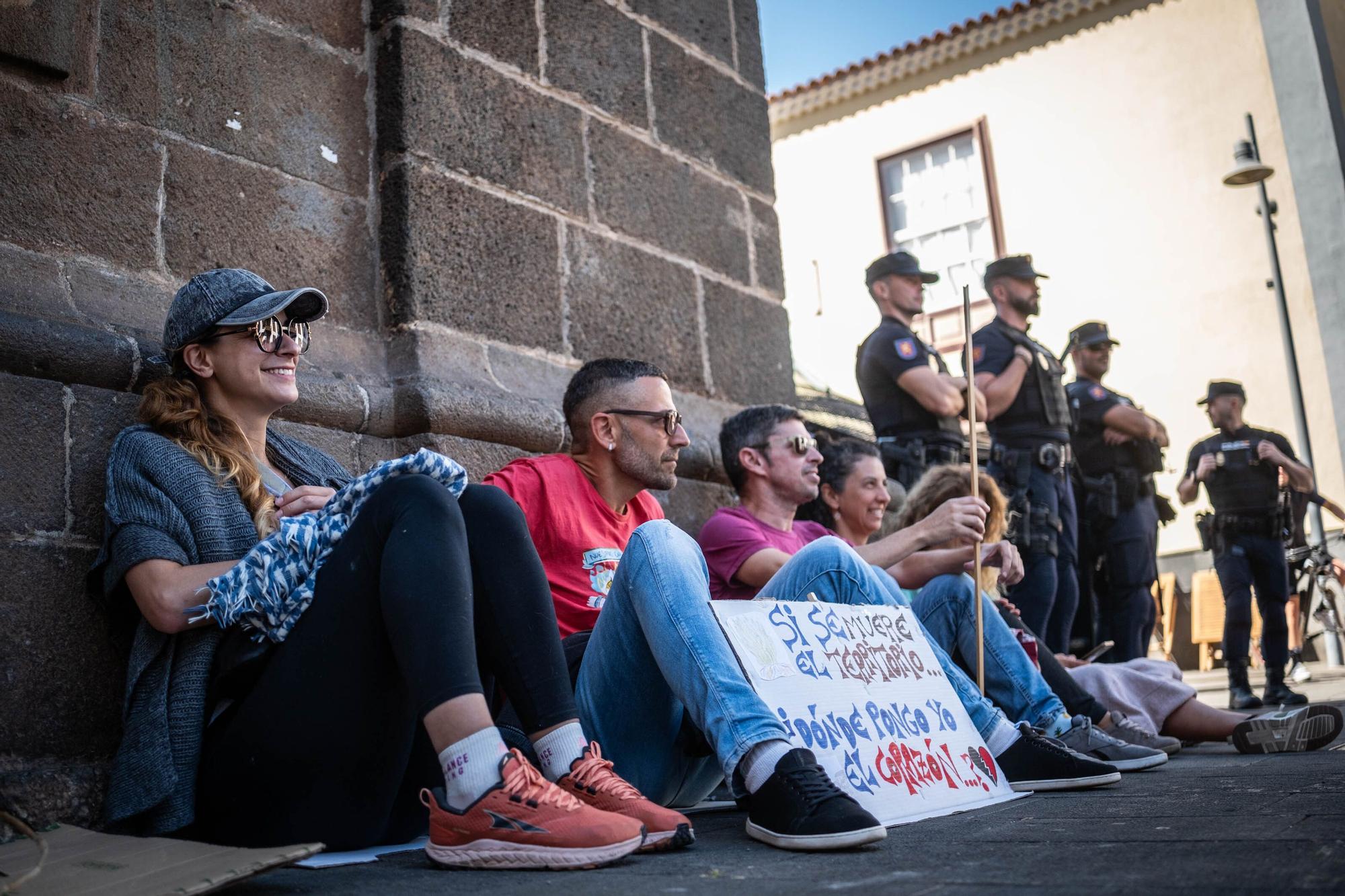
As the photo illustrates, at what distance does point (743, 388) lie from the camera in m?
4.78

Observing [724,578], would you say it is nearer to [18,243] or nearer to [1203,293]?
[18,243]

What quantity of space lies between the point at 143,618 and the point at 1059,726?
7.73 feet

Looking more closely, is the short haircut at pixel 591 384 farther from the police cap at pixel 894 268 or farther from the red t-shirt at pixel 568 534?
the police cap at pixel 894 268

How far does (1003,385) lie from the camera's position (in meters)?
5.52

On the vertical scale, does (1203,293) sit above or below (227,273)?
above

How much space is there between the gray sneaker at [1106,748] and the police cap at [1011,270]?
283 cm

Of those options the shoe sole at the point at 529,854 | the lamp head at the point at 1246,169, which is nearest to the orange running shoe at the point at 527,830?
the shoe sole at the point at 529,854

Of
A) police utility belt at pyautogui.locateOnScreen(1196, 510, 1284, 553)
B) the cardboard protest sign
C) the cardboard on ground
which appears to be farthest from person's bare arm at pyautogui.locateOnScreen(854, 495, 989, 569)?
police utility belt at pyautogui.locateOnScreen(1196, 510, 1284, 553)

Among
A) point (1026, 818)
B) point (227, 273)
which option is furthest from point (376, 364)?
point (1026, 818)

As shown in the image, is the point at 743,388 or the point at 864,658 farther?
the point at 743,388

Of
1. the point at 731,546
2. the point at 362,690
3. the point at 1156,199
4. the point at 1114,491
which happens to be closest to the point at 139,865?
the point at 362,690

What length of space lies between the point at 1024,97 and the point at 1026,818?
14.1 meters

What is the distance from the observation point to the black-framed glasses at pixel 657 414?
134 inches

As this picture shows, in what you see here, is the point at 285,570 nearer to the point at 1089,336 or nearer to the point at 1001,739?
the point at 1001,739
